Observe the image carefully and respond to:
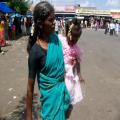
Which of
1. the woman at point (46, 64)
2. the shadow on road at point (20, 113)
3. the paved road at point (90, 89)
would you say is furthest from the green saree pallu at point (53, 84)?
the paved road at point (90, 89)

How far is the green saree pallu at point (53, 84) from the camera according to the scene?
3645 mm

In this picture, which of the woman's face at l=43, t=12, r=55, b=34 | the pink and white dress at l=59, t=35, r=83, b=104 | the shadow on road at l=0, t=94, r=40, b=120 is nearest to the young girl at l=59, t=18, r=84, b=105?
the pink and white dress at l=59, t=35, r=83, b=104

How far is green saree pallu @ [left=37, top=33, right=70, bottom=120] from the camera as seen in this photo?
3.64m

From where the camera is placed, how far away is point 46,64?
3.63 metres

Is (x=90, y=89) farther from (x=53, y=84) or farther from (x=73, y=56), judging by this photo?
(x=53, y=84)

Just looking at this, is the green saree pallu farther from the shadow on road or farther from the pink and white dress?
the shadow on road

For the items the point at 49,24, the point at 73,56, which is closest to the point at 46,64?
the point at 49,24

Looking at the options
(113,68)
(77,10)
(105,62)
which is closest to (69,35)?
(113,68)

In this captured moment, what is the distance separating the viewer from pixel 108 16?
9312 centimetres

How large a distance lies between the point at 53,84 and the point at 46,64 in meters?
0.21

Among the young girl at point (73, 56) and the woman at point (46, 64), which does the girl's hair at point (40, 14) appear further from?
the young girl at point (73, 56)

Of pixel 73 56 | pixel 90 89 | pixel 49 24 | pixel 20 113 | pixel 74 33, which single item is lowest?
pixel 90 89

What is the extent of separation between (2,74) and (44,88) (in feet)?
29.0

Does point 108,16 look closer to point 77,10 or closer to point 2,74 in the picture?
point 77,10
